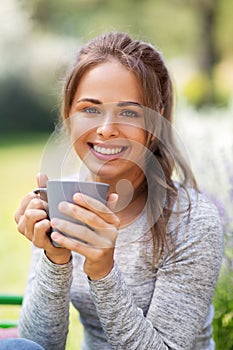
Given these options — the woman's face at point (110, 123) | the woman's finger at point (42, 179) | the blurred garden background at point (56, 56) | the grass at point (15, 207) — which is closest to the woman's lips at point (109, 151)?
the woman's face at point (110, 123)

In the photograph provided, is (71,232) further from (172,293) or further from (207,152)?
(207,152)

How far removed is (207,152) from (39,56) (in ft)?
19.5

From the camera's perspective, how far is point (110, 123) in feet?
4.04

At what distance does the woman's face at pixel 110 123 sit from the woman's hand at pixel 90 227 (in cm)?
16

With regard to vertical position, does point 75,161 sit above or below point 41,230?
above

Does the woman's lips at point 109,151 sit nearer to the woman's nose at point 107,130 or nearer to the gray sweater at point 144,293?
the woman's nose at point 107,130

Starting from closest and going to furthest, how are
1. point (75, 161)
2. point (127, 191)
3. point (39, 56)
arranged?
point (75, 161)
point (127, 191)
point (39, 56)

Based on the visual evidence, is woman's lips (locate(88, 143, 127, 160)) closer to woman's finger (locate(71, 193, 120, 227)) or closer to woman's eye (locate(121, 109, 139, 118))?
woman's eye (locate(121, 109, 139, 118))

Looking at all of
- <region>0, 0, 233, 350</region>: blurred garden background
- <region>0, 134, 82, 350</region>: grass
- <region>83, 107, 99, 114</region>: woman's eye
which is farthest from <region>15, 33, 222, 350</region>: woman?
<region>0, 0, 233, 350</region>: blurred garden background

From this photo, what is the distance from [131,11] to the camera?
9.34 metres

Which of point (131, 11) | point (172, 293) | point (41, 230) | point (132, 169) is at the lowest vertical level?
point (172, 293)

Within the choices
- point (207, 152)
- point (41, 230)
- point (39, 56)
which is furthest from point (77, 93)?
point (39, 56)

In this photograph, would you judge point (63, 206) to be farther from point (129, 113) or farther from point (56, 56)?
point (56, 56)

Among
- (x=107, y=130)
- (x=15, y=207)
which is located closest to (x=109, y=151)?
(x=107, y=130)
